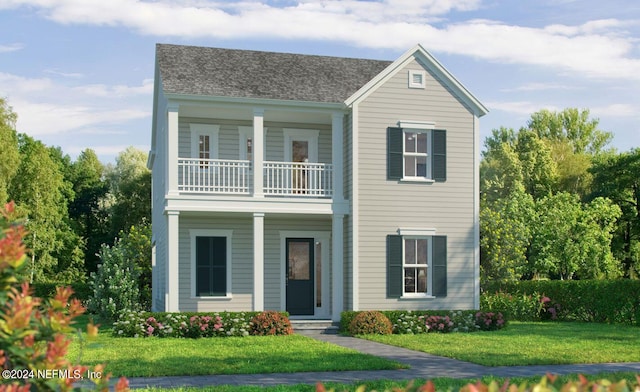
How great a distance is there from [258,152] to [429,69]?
5.63 metres

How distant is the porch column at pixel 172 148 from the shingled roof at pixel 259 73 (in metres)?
0.55

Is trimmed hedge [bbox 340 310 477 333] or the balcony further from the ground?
the balcony

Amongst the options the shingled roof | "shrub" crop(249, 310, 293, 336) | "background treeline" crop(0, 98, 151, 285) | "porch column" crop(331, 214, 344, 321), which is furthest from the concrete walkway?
"background treeline" crop(0, 98, 151, 285)

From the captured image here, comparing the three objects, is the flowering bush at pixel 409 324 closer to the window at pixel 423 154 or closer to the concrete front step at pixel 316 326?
the concrete front step at pixel 316 326

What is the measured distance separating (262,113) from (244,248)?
4.07m

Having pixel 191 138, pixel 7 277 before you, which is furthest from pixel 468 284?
pixel 7 277

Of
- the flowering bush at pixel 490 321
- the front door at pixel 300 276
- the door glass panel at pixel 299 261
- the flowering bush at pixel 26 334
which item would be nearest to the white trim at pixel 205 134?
the front door at pixel 300 276

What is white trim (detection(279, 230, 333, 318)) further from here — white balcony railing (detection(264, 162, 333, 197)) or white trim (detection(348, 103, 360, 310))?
white trim (detection(348, 103, 360, 310))

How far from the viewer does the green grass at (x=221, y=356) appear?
1237cm

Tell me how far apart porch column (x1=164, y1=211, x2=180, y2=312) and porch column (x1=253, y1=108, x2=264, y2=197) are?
2236 millimetres

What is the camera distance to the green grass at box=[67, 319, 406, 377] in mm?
12373

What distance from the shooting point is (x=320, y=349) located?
1545 centimetres

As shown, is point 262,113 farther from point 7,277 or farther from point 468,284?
point 7,277

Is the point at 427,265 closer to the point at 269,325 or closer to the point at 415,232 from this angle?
the point at 415,232
